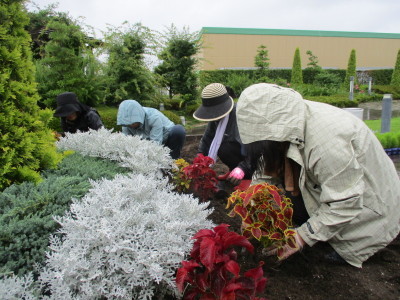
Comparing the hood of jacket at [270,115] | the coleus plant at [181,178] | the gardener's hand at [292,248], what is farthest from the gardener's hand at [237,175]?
the hood of jacket at [270,115]

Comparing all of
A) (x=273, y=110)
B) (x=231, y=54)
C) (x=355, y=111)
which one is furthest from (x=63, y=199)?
(x=231, y=54)

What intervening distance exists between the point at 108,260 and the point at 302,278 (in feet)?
3.94

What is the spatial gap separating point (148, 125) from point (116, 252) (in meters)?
3.00

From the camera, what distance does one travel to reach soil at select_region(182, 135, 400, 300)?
1694 millimetres

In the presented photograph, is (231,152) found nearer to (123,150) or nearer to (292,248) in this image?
(123,150)

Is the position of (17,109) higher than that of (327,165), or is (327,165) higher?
(17,109)

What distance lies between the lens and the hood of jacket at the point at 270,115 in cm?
158

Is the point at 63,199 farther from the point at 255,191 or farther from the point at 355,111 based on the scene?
the point at 355,111

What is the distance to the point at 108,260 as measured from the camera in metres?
1.41

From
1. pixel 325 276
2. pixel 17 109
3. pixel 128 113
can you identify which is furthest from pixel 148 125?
pixel 325 276

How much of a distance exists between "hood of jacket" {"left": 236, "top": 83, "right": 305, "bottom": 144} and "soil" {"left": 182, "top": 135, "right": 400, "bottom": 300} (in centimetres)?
87

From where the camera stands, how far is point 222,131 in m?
3.37

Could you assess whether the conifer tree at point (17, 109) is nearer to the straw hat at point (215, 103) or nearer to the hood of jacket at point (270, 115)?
the straw hat at point (215, 103)

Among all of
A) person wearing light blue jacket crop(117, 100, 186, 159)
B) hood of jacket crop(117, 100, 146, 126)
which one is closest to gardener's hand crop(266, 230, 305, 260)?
person wearing light blue jacket crop(117, 100, 186, 159)
